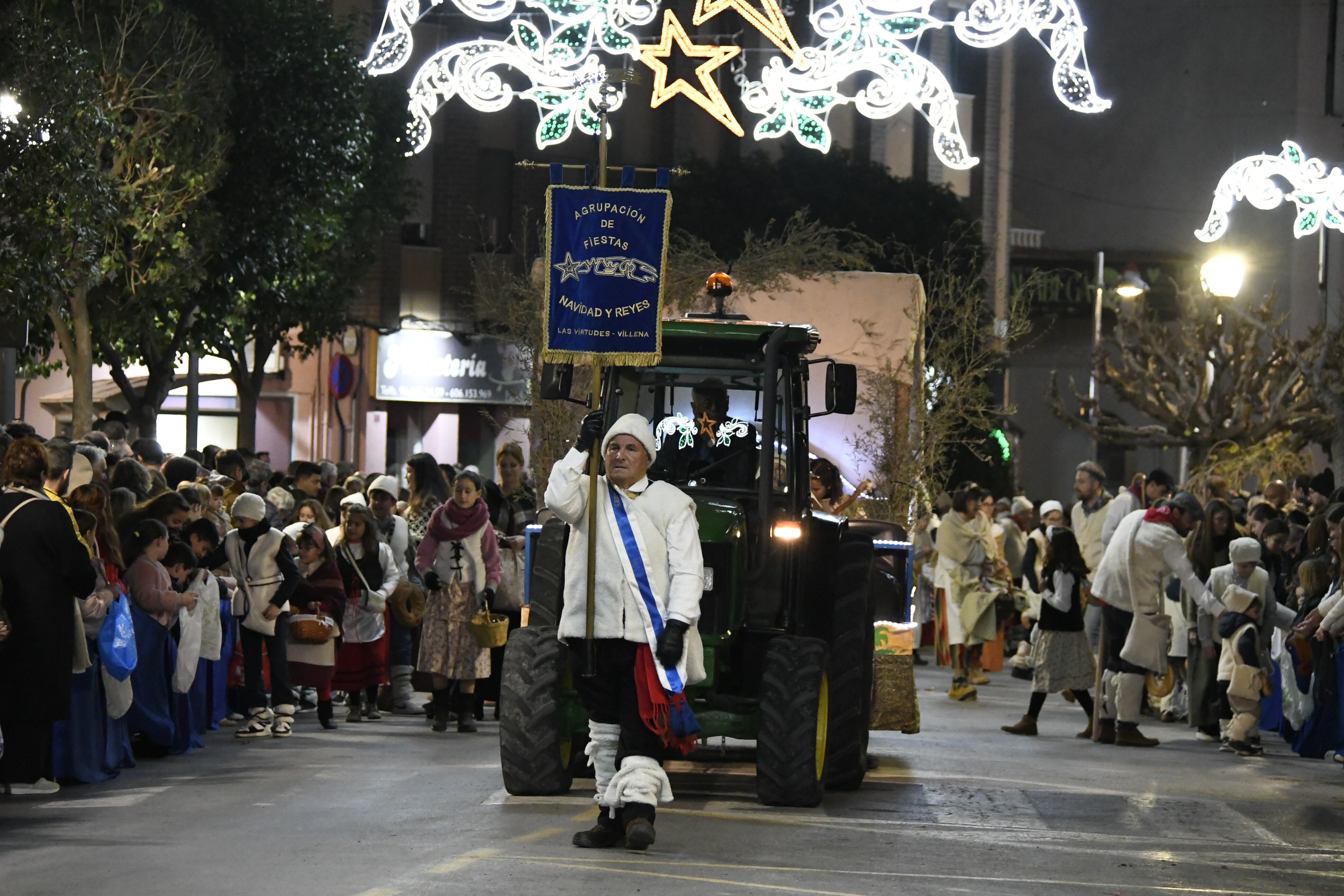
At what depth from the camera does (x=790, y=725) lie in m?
11.3

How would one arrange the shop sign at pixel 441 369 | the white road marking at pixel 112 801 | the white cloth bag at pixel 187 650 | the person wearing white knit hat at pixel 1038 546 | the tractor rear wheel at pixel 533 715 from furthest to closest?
the shop sign at pixel 441 369 < the person wearing white knit hat at pixel 1038 546 < the white cloth bag at pixel 187 650 < the tractor rear wheel at pixel 533 715 < the white road marking at pixel 112 801

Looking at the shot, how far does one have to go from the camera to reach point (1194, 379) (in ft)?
131

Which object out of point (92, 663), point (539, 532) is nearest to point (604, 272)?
point (539, 532)

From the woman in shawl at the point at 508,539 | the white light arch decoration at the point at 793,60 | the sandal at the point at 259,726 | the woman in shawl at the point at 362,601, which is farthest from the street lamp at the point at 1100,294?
the sandal at the point at 259,726

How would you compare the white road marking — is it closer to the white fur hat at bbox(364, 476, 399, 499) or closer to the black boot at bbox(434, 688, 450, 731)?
the black boot at bbox(434, 688, 450, 731)

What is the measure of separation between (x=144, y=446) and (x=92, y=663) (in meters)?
5.67

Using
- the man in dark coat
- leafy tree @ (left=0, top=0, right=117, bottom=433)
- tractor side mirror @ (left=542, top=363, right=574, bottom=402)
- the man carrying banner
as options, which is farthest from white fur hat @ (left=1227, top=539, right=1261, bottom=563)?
leafy tree @ (left=0, top=0, right=117, bottom=433)

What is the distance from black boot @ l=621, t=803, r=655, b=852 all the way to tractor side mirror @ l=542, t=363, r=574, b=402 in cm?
330

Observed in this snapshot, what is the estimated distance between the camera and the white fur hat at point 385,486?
17234 millimetres

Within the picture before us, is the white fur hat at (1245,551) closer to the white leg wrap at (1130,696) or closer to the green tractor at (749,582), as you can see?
the white leg wrap at (1130,696)

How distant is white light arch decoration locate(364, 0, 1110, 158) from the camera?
1978 cm

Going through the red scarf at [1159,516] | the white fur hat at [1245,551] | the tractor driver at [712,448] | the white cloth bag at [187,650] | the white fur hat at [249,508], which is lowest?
the white cloth bag at [187,650]

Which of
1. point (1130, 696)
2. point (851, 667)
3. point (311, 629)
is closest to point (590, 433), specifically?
point (851, 667)

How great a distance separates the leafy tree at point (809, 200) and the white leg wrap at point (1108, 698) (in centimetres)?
2730
